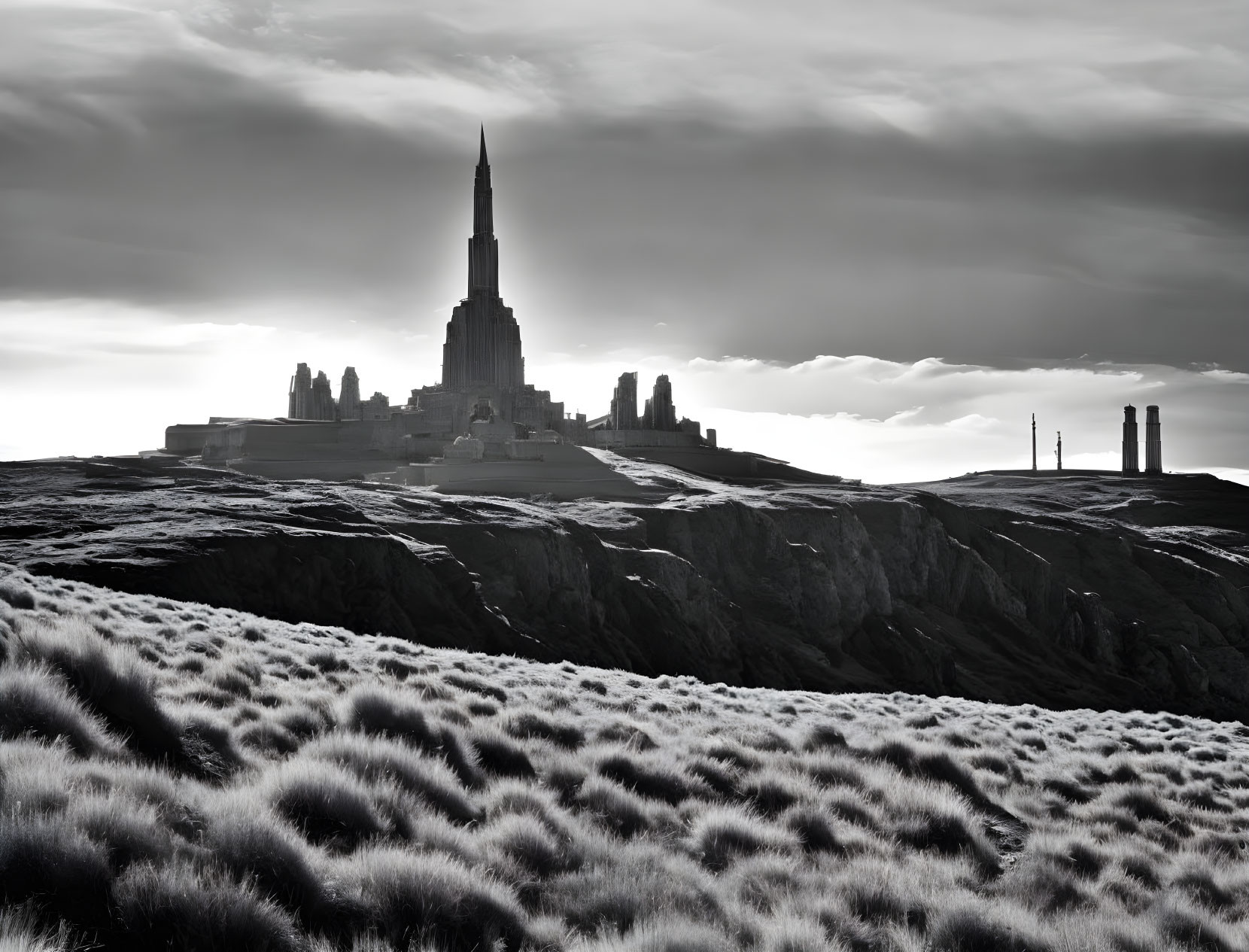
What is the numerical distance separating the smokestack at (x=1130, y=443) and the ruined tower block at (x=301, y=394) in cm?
12553

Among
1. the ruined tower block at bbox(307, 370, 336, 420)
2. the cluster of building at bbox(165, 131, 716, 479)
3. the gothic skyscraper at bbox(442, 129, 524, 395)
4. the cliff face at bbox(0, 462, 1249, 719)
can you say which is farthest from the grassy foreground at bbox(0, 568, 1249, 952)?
the gothic skyscraper at bbox(442, 129, 524, 395)

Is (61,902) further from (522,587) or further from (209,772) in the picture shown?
(522,587)

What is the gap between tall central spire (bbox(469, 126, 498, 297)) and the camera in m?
165

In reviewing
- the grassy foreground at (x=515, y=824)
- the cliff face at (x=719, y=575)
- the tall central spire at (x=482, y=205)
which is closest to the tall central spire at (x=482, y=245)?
the tall central spire at (x=482, y=205)

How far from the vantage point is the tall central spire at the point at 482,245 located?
6491 inches

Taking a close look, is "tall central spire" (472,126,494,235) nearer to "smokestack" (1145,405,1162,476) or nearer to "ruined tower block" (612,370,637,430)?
"ruined tower block" (612,370,637,430)

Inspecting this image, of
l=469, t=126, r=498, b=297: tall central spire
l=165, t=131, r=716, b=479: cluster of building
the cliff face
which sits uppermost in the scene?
l=469, t=126, r=498, b=297: tall central spire

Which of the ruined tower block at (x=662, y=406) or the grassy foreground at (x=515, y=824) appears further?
the ruined tower block at (x=662, y=406)

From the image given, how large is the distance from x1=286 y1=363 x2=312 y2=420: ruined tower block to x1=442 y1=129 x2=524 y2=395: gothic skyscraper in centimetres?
1941

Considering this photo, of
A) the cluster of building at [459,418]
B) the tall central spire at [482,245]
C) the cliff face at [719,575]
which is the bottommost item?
the cliff face at [719,575]

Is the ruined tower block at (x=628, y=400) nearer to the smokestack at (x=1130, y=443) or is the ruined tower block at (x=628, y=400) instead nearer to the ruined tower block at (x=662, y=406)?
the ruined tower block at (x=662, y=406)

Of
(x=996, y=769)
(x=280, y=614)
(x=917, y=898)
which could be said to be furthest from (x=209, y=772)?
(x=280, y=614)

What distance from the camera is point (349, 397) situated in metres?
149

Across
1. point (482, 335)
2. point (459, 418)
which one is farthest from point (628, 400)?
point (482, 335)
